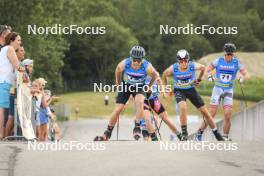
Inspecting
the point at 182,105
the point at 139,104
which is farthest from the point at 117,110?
the point at 182,105

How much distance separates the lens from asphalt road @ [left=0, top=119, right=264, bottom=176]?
9844 mm

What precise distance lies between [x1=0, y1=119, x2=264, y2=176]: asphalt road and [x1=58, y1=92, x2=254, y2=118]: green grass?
A: 73375mm

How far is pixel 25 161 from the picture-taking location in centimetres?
1044

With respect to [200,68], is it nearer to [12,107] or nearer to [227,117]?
[227,117]

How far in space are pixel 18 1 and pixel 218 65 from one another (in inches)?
1246

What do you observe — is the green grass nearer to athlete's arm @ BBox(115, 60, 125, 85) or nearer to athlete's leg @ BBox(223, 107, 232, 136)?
athlete's leg @ BBox(223, 107, 232, 136)

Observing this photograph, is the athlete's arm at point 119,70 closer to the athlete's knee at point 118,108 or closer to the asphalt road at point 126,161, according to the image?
the athlete's knee at point 118,108

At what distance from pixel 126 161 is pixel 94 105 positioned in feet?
296

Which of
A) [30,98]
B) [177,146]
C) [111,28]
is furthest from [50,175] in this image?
[111,28]

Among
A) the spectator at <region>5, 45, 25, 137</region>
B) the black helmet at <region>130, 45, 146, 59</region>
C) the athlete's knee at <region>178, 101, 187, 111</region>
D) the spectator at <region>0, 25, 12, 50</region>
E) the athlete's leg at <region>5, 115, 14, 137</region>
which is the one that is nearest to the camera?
the spectator at <region>5, 45, 25, 137</region>

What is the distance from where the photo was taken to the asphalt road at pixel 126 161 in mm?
9844

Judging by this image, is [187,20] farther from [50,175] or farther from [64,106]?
[50,175]

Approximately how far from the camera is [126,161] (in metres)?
10.5

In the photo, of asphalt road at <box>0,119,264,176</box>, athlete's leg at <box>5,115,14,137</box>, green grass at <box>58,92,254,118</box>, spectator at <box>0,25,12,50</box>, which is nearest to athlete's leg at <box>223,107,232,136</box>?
athlete's leg at <box>5,115,14,137</box>
